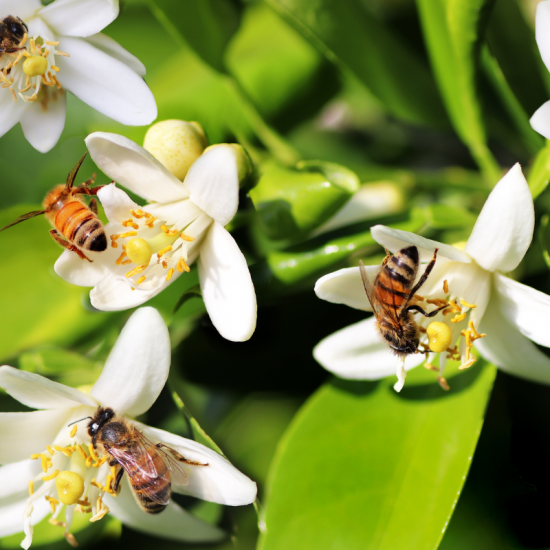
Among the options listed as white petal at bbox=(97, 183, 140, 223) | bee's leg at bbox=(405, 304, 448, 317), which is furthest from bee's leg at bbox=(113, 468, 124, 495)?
bee's leg at bbox=(405, 304, 448, 317)

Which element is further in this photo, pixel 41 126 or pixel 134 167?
pixel 41 126

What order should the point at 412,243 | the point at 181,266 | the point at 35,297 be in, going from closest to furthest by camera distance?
the point at 412,243, the point at 181,266, the point at 35,297

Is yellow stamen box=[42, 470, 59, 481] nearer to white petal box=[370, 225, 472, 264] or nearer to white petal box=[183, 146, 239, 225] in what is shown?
white petal box=[183, 146, 239, 225]

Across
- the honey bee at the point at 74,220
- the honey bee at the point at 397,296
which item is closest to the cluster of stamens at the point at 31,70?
the honey bee at the point at 74,220

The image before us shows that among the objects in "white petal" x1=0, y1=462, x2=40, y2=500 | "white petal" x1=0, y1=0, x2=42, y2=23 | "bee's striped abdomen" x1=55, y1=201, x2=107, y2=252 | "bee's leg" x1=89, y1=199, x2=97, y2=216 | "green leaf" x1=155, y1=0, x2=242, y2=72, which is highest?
"white petal" x1=0, y1=0, x2=42, y2=23

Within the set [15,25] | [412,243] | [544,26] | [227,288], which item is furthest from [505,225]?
[15,25]

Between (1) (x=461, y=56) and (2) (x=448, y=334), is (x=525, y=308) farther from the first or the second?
(1) (x=461, y=56)

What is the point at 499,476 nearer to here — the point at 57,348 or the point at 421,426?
the point at 421,426
